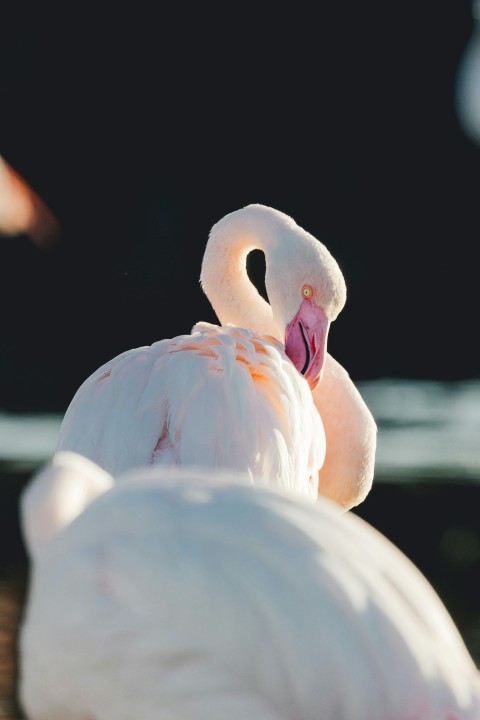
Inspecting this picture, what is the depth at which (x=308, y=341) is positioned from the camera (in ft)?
13.6

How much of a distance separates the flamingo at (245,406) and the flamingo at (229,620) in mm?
949

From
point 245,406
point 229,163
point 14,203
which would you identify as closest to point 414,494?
point 245,406

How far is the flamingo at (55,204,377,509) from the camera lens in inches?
124

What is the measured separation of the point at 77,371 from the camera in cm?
996

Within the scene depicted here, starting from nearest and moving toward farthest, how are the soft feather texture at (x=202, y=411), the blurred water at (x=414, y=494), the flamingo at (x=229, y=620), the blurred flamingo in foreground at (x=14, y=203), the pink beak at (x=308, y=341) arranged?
the flamingo at (x=229, y=620) → the blurred flamingo in foreground at (x=14, y=203) → the soft feather texture at (x=202, y=411) → the pink beak at (x=308, y=341) → the blurred water at (x=414, y=494)

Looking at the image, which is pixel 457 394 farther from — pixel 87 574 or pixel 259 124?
pixel 87 574

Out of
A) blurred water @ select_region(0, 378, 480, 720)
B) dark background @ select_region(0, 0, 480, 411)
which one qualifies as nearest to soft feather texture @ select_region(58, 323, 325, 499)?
blurred water @ select_region(0, 378, 480, 720)

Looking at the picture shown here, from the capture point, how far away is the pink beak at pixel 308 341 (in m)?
4.11

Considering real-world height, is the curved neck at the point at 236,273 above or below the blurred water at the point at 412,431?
above

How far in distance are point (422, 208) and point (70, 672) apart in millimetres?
9733

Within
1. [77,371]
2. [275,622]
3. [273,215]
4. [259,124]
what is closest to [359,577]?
[275,622]

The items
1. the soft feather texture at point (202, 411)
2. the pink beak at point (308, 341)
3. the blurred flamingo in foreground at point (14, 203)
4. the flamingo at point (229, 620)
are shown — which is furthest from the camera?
the pink beak at point (308, 341)

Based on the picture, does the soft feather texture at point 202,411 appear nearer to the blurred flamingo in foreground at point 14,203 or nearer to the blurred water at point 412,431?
the blurred flamingo in foreground at point 14,203

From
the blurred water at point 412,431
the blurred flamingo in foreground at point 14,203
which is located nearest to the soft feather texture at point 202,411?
the blurred flamingo in foreground at point 14,203
